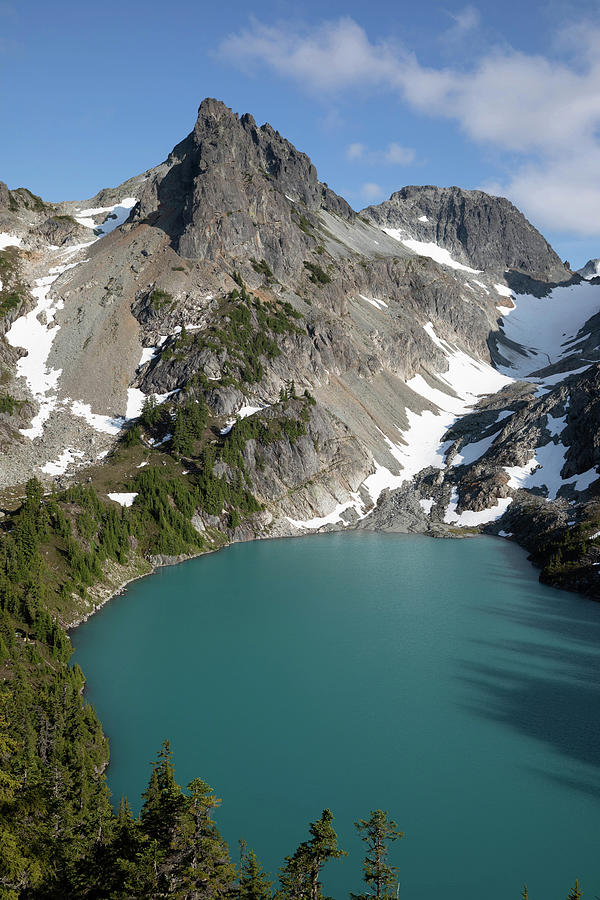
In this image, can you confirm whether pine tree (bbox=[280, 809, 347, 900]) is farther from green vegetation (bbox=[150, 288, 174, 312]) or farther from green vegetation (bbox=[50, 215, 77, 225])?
green vegetation (bbox=[50, 215, 77, 225])

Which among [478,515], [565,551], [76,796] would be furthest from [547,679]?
[478,515]

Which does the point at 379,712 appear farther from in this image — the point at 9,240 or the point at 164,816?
the point at 9,240

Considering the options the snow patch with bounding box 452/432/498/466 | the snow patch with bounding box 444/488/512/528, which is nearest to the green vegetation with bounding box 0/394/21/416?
the snow patch with bounding box 444/488/512/528

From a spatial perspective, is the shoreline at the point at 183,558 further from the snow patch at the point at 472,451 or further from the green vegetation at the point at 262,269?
the green vegetation at the point at 262,269

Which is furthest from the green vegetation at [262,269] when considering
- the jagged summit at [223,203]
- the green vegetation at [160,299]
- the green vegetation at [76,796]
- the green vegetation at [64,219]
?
the green vegetation at [76,796]

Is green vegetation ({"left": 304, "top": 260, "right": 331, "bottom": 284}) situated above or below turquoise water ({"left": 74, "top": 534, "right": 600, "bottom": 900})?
above

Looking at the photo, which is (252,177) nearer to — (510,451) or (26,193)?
(26,193)
